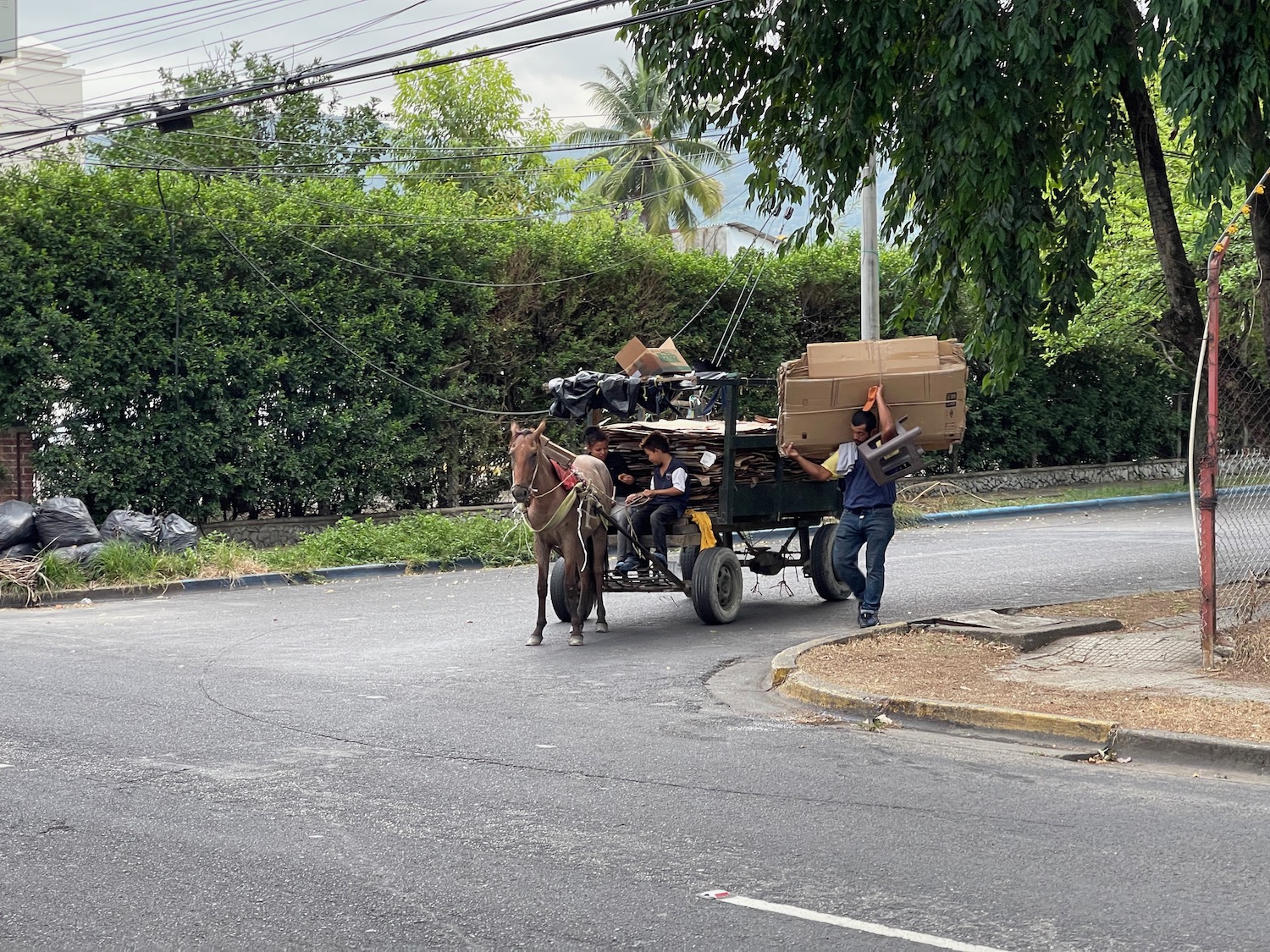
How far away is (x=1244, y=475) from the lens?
1278 centimetres

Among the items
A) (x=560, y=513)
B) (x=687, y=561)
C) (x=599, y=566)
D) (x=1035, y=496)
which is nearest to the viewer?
(x=560, y=513)

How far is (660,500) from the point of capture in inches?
515

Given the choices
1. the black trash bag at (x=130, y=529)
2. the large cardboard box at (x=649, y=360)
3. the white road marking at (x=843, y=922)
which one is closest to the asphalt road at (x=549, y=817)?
the white road marking at (x=843, y=922)

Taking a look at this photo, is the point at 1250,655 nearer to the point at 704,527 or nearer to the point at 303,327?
the point at 704,527

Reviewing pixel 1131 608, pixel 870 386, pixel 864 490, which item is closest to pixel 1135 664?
pixel 864 490

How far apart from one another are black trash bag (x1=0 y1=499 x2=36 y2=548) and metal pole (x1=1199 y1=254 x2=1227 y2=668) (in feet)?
44.4

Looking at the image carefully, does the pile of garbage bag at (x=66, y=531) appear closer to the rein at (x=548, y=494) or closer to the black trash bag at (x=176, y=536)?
the black trash bag at (x=176, y=536)

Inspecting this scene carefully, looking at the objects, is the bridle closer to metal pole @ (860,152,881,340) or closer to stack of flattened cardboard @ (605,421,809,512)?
stack of flattened cardboard @ (605,421,809,512)

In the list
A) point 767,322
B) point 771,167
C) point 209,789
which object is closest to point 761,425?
point 771,167

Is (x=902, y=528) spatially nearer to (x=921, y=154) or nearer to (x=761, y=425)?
(x=761, y=425)

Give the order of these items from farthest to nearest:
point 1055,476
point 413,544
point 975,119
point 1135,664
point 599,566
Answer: point 1055,476 → point 413,544 → point 599,566 → point 975,119 → point 1135,664

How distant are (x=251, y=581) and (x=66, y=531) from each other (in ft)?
7.48

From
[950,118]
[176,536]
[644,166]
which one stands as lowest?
[176,536]

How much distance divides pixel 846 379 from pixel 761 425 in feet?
5.81
